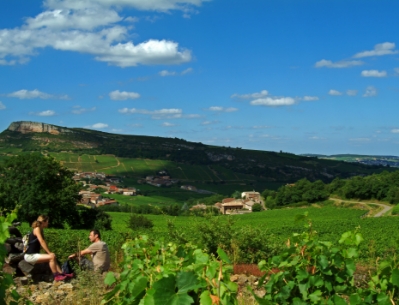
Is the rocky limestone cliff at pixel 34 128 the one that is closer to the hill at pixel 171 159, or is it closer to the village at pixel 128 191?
the hill at pixel 171 159

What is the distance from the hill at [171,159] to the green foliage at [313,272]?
11664 centimetres

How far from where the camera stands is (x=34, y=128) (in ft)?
572

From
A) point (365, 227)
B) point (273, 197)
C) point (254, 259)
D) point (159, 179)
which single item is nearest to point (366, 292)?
point (254, 259)

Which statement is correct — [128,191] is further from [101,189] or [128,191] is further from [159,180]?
[159,180]

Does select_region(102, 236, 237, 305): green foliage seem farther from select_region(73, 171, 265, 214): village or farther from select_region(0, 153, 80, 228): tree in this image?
select_region(73, 171, 265, 214): village

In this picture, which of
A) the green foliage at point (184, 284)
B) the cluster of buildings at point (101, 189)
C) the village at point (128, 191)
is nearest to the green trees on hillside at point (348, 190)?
the village at point (128, 191)

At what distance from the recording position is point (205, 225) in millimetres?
11906

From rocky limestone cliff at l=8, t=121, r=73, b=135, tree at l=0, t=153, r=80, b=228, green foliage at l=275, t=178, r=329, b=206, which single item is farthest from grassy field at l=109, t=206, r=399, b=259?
rocky limestone cliff at l=8, t=121, r=73, b=135

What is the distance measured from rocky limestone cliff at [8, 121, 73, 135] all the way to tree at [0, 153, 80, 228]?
14249 cm

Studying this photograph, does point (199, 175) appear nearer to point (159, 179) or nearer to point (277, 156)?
point (159, 179)

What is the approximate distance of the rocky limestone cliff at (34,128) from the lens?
6836 inches

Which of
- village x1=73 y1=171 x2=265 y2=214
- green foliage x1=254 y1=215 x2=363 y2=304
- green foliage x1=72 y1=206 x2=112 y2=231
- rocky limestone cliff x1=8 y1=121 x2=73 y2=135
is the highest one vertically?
rocky limestone cliff x1=8 y1=121 x2=73 y2=135

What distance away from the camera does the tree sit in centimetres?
3325

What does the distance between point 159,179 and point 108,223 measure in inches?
3283
